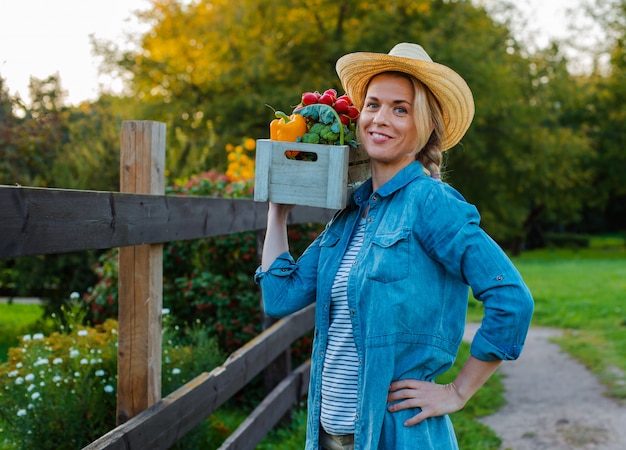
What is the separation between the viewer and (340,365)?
2344 millimetres

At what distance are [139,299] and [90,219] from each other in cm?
77

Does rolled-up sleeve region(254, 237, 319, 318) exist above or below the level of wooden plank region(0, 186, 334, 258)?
below

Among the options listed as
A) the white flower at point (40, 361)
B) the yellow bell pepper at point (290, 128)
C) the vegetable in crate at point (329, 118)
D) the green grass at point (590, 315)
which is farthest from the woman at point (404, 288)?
the green grass at point (590, 315)

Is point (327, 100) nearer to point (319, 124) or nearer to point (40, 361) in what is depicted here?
point (319, 124)

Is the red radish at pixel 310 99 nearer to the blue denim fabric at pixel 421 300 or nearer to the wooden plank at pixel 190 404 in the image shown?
the blue denim fabric at pixel 421 300

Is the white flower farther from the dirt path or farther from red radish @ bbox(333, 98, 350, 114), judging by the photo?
the dirt path

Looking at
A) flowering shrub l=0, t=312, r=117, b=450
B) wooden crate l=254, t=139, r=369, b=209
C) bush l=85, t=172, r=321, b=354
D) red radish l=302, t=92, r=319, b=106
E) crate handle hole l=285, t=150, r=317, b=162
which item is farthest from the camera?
bush l=85, t=172, r=321, b=354

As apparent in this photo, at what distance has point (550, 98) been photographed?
2861cm

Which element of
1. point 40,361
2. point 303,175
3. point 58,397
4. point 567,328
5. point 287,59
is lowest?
point 567,328

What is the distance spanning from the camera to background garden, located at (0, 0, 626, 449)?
14.0 feet

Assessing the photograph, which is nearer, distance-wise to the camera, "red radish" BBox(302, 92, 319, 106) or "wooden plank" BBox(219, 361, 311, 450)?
"red radish" BBox(302, 92, 319, 106)

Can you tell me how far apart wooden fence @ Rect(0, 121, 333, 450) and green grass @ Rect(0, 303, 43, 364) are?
4.20m

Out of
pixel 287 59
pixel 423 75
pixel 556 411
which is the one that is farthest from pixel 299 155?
pixel 287 59

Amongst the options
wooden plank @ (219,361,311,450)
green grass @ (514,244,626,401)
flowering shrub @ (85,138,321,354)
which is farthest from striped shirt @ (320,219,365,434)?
green grass @ (514,244,626,401)
